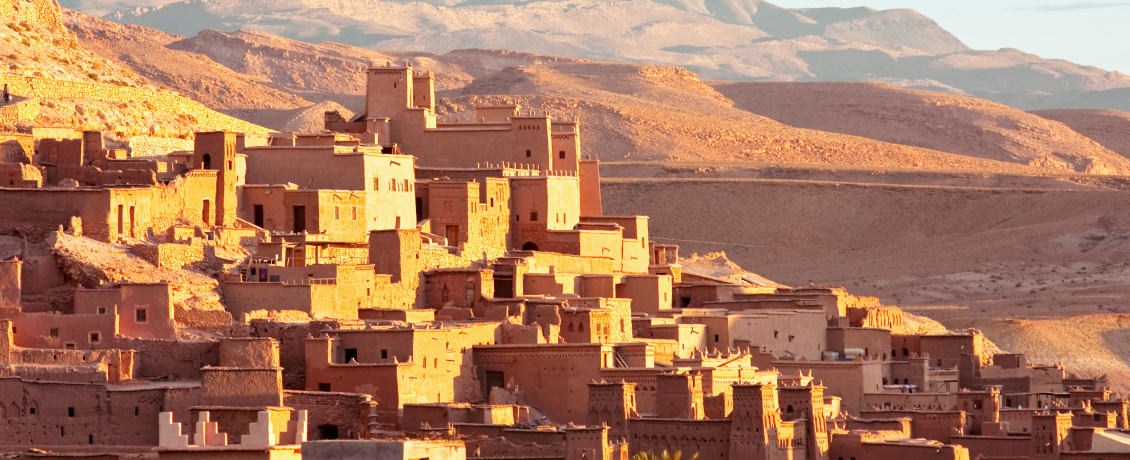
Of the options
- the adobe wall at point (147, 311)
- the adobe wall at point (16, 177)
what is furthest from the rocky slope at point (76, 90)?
the adobe wall at point (147, 311)

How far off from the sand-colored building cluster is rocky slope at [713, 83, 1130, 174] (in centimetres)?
9923

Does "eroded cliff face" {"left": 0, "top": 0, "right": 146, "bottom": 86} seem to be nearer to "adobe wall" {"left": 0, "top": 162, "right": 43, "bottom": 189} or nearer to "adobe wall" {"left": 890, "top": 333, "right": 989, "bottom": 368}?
"adobe wall" {"left": 0, "top": 162, "right": 43, "bottom": 189}

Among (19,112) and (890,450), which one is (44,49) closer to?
(19,112)

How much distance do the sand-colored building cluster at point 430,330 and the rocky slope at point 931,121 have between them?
99.2 meters

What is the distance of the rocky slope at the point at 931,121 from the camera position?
506 ft

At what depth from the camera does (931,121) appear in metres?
162

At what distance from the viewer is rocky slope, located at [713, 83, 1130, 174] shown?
154250 millimetres

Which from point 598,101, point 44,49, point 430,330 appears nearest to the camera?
point 430,330

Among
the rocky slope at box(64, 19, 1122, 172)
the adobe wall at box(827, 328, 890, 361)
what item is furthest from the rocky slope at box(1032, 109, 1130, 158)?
the adobe wall at box(827, 328, 890, 361)

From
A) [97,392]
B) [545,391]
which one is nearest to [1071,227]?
[545,391]

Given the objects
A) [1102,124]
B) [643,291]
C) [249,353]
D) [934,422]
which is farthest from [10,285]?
[1102,124]

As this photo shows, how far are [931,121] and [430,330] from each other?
405ft

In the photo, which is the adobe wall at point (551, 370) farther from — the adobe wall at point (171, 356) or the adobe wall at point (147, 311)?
the adobe wall at point (147, 311)

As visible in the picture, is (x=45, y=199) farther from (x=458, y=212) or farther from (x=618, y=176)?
(x=618, y=176)
